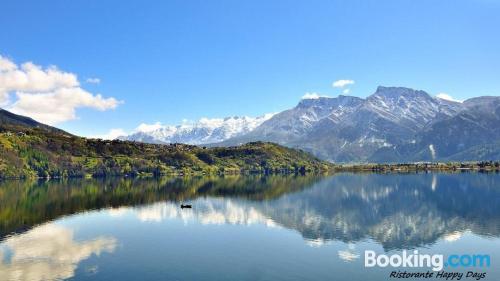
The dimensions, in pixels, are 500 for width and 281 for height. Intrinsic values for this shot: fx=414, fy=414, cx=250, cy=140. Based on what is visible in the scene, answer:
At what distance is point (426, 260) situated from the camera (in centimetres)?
9400

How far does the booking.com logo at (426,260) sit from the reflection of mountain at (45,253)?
206 feet

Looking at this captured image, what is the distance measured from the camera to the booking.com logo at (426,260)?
8775 cm

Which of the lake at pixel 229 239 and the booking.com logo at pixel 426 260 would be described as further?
the booking.com logo at pixel 426 260

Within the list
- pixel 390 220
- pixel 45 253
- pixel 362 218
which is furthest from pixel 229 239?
pixel 390 220

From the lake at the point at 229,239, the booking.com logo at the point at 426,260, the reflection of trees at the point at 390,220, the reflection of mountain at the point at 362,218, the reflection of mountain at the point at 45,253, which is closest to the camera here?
the reflection of mountain at the point at 45,253

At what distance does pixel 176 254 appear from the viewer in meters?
96.9

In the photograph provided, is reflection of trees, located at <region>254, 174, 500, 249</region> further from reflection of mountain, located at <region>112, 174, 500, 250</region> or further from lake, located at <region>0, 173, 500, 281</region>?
lake, located at <region>0, 173, 500, 281</region>

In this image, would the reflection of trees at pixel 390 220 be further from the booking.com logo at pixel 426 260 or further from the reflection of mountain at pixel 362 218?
the booking.com logo at pixel 426 260

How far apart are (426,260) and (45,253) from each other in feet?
289

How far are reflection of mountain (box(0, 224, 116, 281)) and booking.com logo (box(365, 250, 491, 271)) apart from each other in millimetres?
62690

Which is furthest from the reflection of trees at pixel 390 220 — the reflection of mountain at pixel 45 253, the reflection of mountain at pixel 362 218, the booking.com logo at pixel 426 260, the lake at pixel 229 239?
the reflection of mountain at pixel 45 253

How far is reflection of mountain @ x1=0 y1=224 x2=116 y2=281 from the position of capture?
8044 cm

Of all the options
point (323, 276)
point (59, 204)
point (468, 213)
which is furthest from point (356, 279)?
point (59, 204)

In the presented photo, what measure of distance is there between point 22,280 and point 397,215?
138 meters
